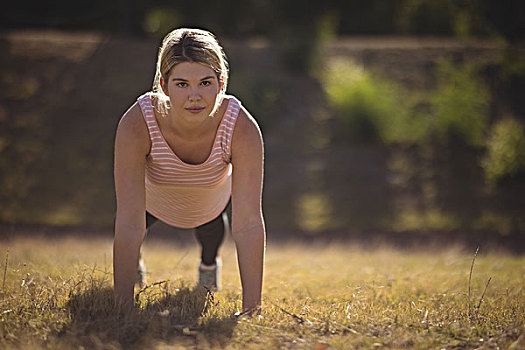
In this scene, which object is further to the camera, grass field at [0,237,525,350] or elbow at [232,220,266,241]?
elbow at [232,220,266,241]

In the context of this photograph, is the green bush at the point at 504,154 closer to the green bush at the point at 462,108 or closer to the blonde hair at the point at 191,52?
the green bush at the point at 462,108

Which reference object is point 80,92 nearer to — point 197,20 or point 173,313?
point 197,20

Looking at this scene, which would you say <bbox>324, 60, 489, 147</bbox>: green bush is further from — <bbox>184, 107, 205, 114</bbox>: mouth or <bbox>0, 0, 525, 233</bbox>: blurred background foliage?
<bbox>184, 107, 205, 114</bbox>: mouth

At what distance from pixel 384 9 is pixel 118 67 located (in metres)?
8.98

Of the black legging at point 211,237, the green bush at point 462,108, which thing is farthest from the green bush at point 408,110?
the black legging at point 211,237

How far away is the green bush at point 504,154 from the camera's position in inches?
514

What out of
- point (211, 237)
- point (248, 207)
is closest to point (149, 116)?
point (248, 207)

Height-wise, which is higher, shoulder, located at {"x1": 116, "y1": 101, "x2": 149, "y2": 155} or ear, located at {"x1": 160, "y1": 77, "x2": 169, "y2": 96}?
ear, located at {"x1": 160, "y1": 77, "x2": 169, "y2": 96}

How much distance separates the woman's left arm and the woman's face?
26 cm

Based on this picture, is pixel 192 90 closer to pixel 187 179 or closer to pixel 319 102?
pixel 187 179

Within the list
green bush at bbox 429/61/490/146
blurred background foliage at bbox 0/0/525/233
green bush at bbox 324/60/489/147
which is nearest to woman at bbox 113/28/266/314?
blurred background foliage at bbox 0/0/525/233

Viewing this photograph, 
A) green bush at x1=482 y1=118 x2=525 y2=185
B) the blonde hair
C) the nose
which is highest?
the blonde hair

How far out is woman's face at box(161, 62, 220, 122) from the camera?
325 cm

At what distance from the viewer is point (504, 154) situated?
1327 centimetres
